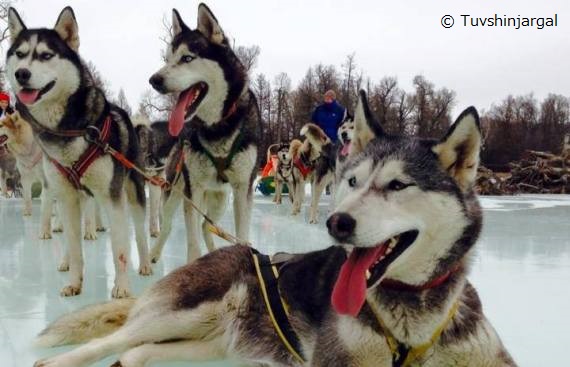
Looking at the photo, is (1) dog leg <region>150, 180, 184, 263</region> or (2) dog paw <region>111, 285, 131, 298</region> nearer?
(2) dog paw <region>111, 285, 131, 298</region>

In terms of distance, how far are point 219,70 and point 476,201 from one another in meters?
2.53

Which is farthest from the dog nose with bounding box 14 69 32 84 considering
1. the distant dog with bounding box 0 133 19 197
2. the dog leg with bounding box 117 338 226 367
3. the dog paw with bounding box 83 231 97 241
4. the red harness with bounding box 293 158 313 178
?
the distant dog with bounding box 0 133 19 197

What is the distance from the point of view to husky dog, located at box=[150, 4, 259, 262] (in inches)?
150

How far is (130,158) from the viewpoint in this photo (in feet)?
12.1

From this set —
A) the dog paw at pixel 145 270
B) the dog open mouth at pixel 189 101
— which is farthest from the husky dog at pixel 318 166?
the dog open mouth at pixel 189 101

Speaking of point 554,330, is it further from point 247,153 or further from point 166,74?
point 166,74

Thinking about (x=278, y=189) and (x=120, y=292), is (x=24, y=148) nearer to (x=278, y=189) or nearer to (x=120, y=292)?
(x=278, y=189)

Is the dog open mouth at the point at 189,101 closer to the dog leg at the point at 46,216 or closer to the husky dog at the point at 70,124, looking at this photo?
the husky dog at the point at 70,124

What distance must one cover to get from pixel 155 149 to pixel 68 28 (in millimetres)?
2631

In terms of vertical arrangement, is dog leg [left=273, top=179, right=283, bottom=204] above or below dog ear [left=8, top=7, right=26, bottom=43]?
below

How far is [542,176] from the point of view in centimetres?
1720

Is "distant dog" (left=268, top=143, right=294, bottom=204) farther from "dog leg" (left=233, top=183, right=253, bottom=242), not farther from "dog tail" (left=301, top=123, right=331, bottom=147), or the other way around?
"dog leg" (left=233, top=183, right=253, bottom=242)

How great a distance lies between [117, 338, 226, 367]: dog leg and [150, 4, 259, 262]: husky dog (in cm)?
176

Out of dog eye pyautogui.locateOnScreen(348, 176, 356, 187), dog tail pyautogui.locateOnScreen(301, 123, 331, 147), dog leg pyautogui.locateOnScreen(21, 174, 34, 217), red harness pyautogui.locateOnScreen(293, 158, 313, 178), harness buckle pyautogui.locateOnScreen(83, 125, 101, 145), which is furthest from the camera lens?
red harness pyautogui.locateOnScreen(293, 158, 313, 178)
